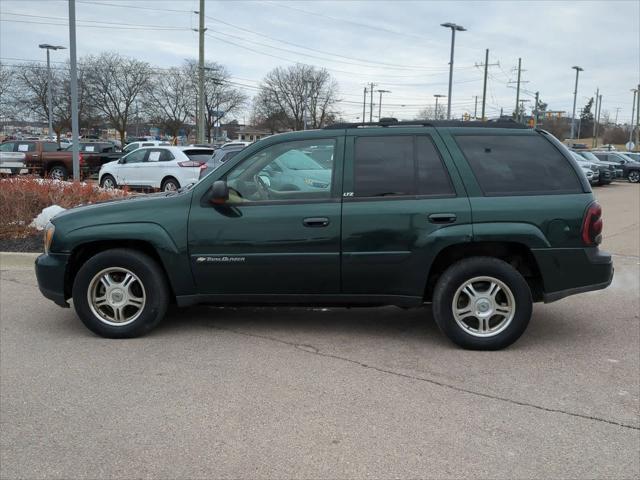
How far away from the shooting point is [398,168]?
199 inches

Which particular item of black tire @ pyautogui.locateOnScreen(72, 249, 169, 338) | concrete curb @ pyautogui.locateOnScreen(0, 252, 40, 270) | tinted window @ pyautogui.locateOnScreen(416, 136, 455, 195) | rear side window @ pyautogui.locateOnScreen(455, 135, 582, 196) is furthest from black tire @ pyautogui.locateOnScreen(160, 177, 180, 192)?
rear side window @ pyautogui.locateOnScreen(455, 135, 582, 196)

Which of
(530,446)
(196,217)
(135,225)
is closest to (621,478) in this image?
(530,446)

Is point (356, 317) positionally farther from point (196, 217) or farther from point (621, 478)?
point (621, 478)

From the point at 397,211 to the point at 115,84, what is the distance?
57.3 m

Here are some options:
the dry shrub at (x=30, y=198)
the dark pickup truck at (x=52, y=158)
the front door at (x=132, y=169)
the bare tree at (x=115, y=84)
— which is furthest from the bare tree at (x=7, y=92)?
the dry shrub at (x=30, y=198)

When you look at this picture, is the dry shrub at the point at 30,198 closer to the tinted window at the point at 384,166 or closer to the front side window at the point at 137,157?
the tinted window at the point at 384,166

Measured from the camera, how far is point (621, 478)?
3119 millimetres

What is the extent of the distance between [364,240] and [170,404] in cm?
196

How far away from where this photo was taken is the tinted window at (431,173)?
16.3 ft

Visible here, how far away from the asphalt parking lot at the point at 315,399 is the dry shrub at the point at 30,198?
398 centimetres

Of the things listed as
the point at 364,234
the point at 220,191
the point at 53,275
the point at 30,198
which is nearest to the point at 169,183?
the point at 30,198

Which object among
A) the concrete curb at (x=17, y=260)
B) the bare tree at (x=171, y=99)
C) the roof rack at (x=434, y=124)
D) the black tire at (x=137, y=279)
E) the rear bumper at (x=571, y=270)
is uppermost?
the bare tree at (x=171, y=99)

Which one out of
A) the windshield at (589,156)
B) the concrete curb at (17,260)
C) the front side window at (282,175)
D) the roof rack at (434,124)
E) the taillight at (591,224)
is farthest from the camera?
the windshield at (589,156)

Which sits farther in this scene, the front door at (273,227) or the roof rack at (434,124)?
the roof rack at (434,124)
